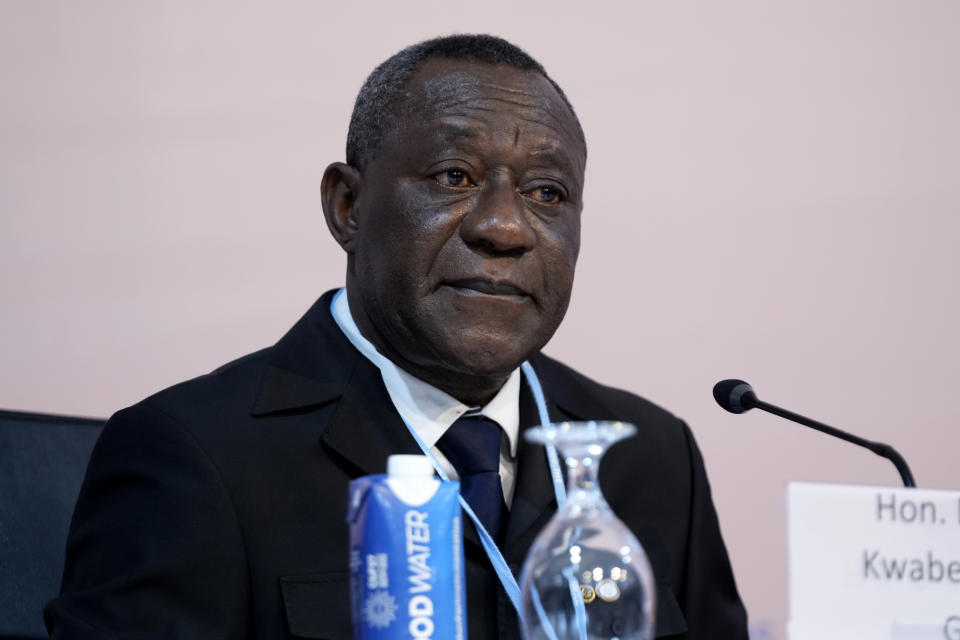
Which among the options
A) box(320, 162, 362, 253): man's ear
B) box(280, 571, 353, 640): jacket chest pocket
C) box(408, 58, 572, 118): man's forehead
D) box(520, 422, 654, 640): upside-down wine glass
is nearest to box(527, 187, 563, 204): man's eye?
box(408, 58, 572, 118): man's forehead

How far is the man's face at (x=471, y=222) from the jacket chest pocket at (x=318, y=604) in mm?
329

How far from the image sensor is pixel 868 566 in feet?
3.92

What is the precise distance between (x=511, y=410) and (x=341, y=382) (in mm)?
247

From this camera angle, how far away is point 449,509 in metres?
1.03

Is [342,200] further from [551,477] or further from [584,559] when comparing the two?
[584,559]

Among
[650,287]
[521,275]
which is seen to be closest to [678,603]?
[521,275]

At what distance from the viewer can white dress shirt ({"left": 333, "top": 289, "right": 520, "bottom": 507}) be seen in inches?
73.9

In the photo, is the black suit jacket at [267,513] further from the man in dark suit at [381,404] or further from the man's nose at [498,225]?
the man's nose at [498,225]

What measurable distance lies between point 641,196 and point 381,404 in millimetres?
1222

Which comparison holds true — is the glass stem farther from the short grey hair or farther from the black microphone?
the short grey hair

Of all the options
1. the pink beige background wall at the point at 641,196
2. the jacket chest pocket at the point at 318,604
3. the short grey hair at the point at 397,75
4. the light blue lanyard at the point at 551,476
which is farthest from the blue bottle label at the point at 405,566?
the pink beige background wall at the point at 641,196

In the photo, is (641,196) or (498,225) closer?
(498,225)

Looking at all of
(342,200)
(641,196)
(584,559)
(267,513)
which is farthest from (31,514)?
(641,196)

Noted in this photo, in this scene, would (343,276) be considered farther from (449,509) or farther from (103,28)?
(449,509)
